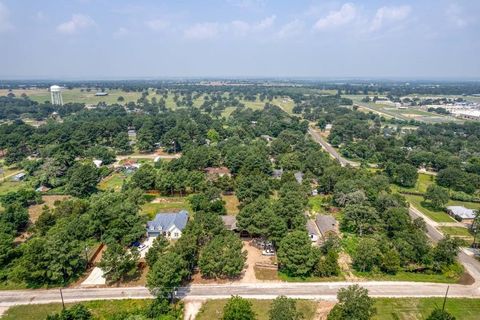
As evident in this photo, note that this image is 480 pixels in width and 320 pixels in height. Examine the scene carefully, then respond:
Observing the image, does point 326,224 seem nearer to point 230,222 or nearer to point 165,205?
point 230,222

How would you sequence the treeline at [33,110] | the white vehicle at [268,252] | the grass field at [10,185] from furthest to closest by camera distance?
the treeline at [33,110]
the grass field at [10,185]
the white vehicle at [268,252]

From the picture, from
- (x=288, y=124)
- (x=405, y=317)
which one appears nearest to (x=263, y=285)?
(x=405, y=317)

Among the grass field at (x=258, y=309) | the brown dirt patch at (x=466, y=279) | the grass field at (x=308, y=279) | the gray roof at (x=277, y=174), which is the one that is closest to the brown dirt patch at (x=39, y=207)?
the grass field at (x=258, y=309)

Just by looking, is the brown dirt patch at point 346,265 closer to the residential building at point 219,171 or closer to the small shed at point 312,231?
the small shed at point 312,231

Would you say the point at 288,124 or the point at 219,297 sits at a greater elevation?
the point at 288,124

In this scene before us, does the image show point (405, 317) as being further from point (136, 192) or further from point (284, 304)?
point (136, 192)
